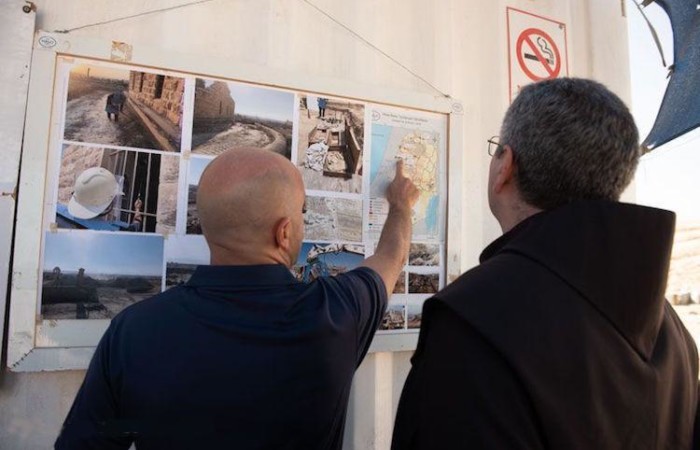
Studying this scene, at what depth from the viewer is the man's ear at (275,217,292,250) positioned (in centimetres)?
98

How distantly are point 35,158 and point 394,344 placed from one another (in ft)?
3.78

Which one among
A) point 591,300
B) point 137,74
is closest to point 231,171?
point 137,74

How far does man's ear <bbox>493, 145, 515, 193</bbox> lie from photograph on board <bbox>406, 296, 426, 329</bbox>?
802mm

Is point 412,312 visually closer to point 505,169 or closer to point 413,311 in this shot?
point 413,311

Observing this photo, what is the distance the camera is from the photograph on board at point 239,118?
51.9 inches

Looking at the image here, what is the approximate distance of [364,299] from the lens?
1031mm

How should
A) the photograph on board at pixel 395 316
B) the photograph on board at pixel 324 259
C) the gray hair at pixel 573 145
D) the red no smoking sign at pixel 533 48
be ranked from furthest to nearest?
the red no smoking sign at pixel 533 48 → the photograph on board at pixel 395 316 → the photograph on board at pixel 324 259 → the gray hair at pixel 573 145

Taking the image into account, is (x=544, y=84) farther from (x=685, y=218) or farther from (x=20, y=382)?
(x=685, y=218)

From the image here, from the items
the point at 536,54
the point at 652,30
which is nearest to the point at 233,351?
the point at 536,54

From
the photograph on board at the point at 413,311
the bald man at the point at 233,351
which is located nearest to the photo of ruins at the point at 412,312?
the photograph on board at the point at 413,311

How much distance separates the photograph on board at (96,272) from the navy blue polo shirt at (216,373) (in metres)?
0.37

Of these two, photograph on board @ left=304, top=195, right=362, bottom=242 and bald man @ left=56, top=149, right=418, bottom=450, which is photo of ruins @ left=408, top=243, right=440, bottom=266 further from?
bald man @ left=56, top=149, right=418, bottom=450

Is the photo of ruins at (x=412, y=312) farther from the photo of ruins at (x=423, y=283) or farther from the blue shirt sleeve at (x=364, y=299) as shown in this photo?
the blue shirt sleeve at (x=364, y=299)

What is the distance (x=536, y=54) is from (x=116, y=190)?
1.61 meters
